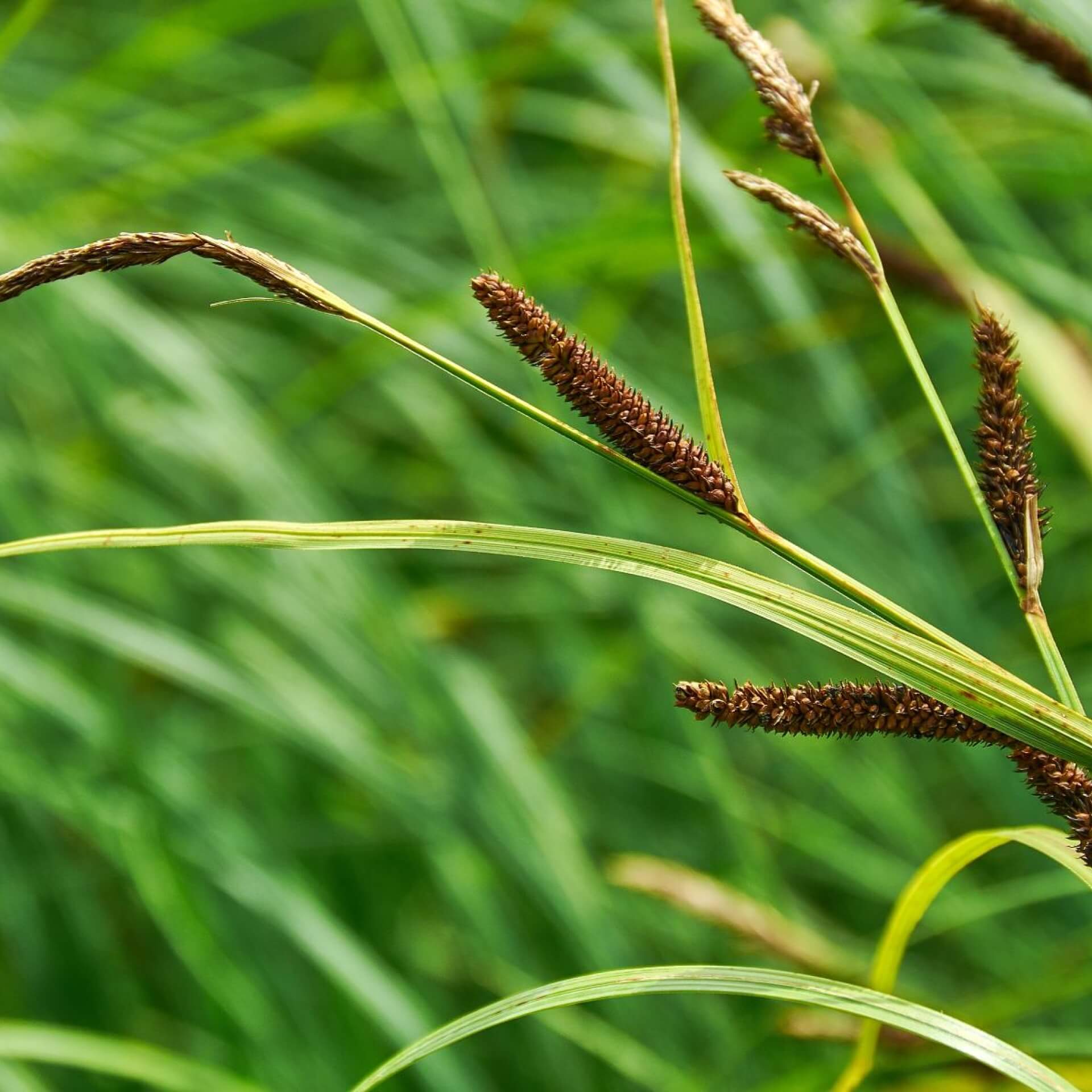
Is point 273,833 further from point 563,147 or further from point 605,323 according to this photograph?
point 563,147

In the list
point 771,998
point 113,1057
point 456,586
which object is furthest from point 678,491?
point 456,586

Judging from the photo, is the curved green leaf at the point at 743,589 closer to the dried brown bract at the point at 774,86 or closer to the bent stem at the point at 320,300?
the bent stem at the point at 320,300

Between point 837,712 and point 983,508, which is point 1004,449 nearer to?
point 983,508

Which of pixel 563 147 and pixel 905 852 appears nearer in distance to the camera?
pixel 905 852

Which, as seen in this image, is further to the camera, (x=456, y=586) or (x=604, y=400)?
(x=456, y=586)

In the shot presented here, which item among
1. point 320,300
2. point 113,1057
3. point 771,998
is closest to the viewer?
point 320,300

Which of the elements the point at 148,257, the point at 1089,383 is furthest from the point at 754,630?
the point at 148,257
